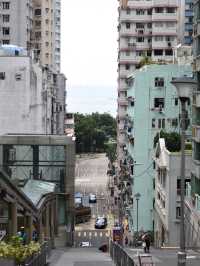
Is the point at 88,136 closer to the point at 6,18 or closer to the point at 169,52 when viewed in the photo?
the point at 6,18

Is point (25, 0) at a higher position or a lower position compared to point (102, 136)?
higher

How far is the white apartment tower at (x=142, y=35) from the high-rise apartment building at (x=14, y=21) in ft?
48.9

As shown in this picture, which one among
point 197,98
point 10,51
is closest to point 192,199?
point 197,98

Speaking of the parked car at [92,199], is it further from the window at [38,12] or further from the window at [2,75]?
the window at [38,12]

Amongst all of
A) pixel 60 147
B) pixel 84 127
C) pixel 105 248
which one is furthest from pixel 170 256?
pixel 84 127

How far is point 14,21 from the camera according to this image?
95.1 meters

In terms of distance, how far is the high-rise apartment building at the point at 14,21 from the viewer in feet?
310

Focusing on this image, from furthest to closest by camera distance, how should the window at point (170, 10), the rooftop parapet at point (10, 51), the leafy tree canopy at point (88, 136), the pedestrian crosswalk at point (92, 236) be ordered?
1. the leafy tree canopy at point (88, 136)
2. the window at point (170, 10)
3. the rooftop parapet at point (10, 51)
4. the pedestrian crosswalk at point (92, 236)

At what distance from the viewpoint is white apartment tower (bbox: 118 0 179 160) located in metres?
85.7

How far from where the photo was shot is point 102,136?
179 metres

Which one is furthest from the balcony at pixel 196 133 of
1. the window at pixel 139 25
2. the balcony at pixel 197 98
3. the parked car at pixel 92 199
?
the parked car at pixel 92 199

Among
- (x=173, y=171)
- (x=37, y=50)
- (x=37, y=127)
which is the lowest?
(x=173, y=171)

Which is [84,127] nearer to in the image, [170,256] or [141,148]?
[141,148]

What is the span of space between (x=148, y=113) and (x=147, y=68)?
430cm
